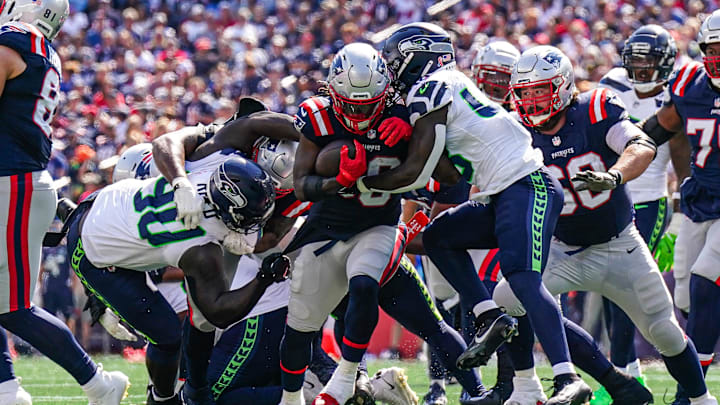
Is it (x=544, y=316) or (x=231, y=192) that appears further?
(x=231, y=192)

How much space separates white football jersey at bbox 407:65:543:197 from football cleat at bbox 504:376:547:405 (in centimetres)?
92

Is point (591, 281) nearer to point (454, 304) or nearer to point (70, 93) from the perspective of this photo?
point (454, 304)

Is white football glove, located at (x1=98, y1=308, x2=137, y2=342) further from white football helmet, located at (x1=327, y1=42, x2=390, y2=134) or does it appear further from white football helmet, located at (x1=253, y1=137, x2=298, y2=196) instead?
white football helmet, located at (x1=327, y1=42, x2=390, y2=134)

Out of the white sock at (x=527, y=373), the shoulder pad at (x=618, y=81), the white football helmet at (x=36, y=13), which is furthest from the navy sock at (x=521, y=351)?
the shoulder pad at (x=618, y=81)

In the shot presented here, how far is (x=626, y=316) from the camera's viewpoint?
7000 mm

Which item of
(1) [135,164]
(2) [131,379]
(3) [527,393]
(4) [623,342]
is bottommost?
(2) [131,379]

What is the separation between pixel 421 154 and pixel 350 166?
33cm

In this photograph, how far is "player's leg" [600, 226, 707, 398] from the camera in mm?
5359

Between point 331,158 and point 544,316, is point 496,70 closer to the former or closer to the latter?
point 331,158

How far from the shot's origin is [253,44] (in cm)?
1520

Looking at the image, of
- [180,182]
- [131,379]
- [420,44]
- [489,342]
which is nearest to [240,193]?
[180,182]

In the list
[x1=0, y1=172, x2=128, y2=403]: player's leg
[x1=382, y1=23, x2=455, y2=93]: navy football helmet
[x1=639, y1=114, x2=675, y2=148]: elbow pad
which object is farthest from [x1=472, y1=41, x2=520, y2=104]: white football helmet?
[x1=0, y1=172, x2=128, y2=403]: player's leg

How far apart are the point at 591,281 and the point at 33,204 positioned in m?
2.67

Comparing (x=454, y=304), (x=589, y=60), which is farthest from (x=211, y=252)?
(x=589, y=60)
